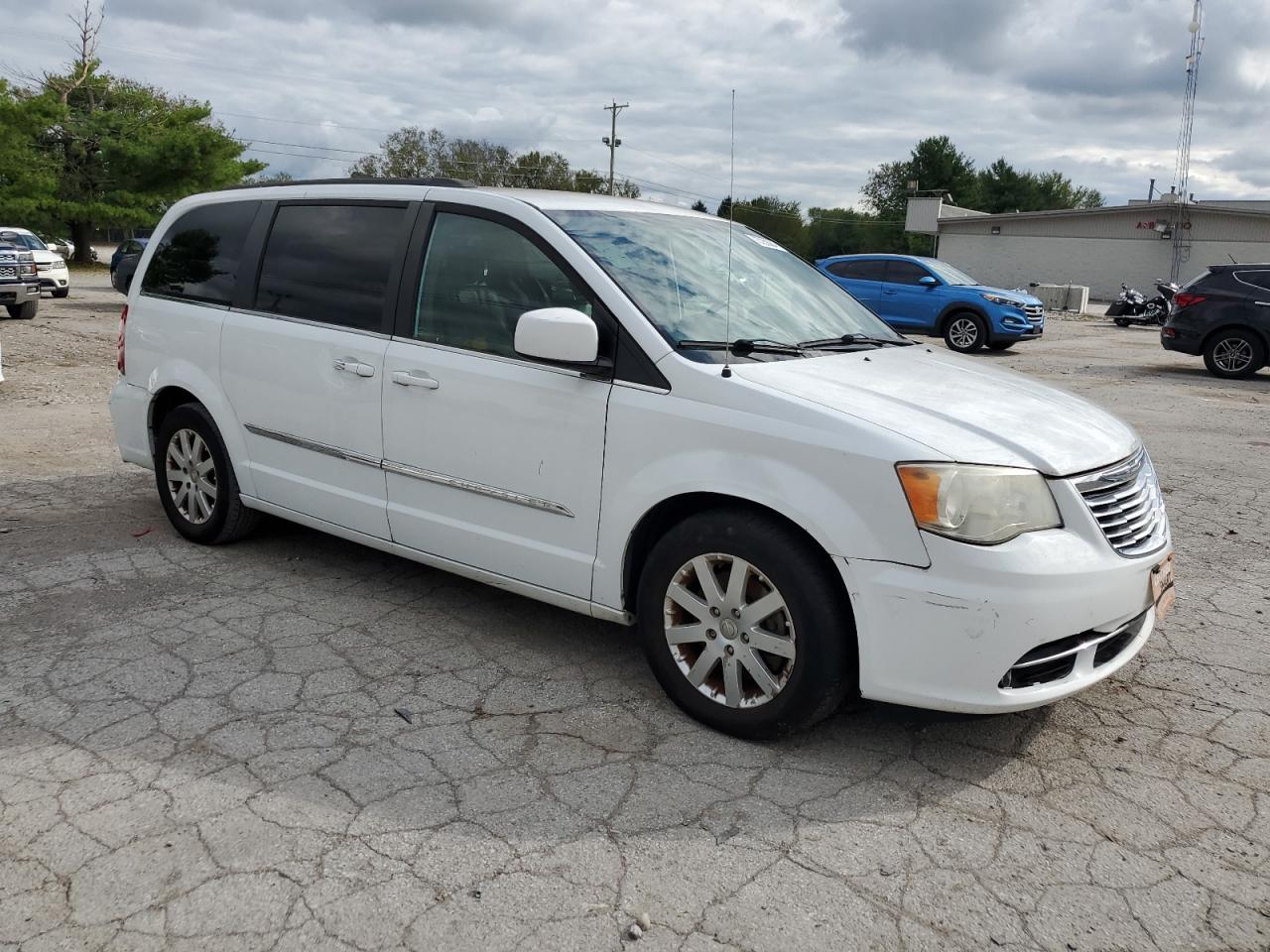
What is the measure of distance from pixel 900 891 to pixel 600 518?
1.54 metres

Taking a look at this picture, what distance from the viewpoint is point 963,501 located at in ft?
10.00

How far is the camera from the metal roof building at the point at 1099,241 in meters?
41.3

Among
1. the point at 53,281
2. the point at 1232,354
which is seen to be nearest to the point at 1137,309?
the point at 1232,354

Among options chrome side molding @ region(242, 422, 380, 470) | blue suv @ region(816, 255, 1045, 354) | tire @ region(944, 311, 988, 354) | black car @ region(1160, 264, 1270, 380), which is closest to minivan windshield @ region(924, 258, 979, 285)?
blue suv @ region(816, 255, 1045, 354)

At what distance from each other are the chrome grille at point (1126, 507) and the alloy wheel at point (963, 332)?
1530cm

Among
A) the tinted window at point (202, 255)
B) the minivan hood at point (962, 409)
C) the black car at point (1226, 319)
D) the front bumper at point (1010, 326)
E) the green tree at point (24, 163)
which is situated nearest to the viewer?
the minivan hood at point (962, 409)

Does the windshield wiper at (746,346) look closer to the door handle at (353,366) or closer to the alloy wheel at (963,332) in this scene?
the door handle at (353,366)

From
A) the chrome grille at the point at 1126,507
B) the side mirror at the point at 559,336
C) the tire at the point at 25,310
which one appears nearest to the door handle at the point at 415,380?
the side mirror at the point at 559,336

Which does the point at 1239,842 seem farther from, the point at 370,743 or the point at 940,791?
the point at 370,743

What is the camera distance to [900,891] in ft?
8.93

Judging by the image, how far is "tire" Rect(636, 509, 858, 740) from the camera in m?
3.20

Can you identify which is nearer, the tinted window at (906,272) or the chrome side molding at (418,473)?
the chrome side molding at (418,473)

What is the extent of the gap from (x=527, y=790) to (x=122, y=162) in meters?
44.5

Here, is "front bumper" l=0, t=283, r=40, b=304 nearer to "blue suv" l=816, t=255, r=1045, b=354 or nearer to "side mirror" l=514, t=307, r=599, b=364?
"blue suv" l=816, t=255, r=1045, b=354
